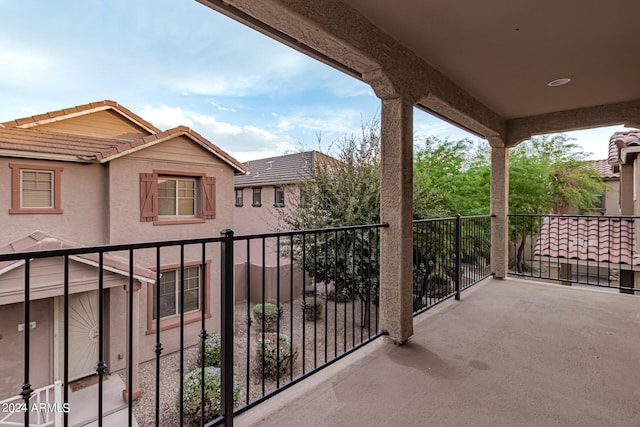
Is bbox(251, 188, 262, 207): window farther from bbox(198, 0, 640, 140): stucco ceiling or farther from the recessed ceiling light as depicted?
the recessed ceiling light

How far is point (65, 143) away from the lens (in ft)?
19.5

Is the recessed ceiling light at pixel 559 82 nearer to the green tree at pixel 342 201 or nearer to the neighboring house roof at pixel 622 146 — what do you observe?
the green tree at pixel 342 201

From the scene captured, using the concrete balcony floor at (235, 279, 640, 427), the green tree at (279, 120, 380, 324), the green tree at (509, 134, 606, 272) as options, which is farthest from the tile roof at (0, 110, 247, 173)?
the green tree at (509, 134, 606, 272)

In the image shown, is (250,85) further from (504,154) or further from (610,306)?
(610,306)

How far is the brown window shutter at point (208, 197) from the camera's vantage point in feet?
23.7

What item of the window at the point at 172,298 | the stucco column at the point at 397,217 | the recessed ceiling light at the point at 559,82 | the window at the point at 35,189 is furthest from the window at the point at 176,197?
the recessed ceiling light at the point at 559,82

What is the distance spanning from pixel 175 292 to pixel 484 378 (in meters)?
6.10

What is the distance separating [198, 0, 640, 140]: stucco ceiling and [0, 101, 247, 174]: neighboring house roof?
214 inches

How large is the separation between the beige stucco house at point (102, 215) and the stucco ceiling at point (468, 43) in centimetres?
385

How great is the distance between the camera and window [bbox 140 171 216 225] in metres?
6.38

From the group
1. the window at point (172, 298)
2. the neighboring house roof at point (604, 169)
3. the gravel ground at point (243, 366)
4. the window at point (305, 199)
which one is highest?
the neighboring house roof at point (604, 169)

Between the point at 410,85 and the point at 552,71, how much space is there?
4.56 ft

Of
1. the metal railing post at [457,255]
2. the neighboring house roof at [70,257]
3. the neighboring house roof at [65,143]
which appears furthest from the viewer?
the neighboring house roof at [65,143]

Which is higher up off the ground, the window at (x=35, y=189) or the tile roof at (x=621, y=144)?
the tile roof at (x=621, y=144)
